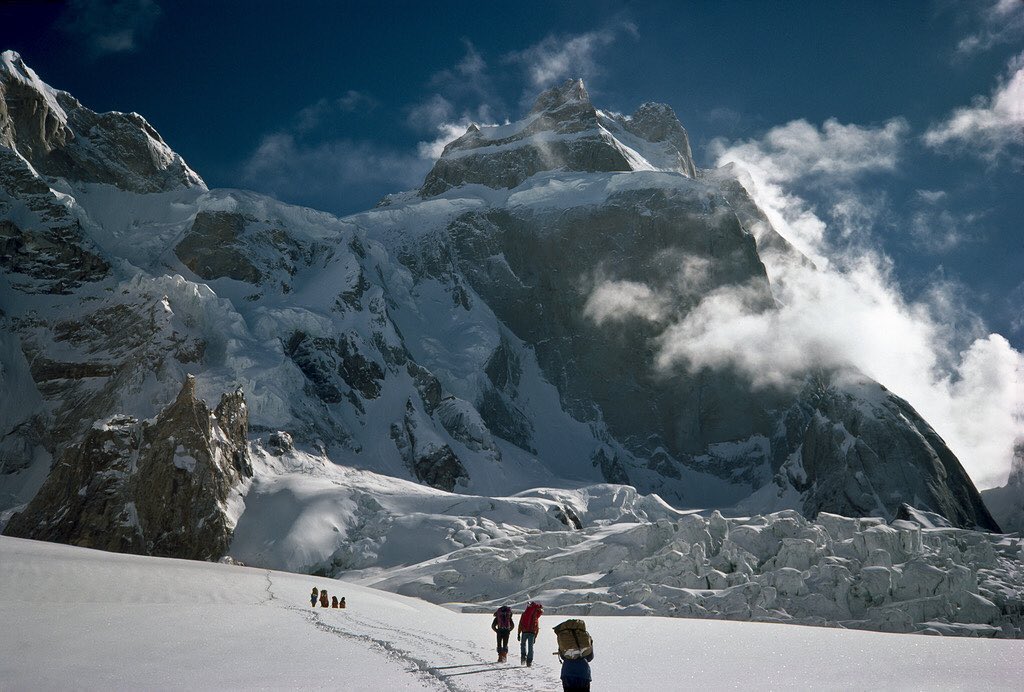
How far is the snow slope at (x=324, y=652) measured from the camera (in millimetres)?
16281

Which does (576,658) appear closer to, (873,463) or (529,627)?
(529,627)

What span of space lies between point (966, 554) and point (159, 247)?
175 meters

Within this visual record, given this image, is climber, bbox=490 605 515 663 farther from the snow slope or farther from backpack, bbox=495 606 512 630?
the snow slope

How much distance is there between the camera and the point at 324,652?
20188 mm

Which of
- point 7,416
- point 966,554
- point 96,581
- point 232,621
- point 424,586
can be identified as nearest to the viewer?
point 232,621

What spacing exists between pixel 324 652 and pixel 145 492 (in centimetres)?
9672

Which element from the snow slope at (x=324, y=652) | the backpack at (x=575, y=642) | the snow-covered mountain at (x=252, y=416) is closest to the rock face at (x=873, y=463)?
the snow-covered mountain at (x=252, y=416)

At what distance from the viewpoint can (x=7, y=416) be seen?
5438 inches

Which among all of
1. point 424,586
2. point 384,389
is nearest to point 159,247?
point 384,389

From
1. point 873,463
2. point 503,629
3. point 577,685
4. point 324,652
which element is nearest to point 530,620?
point 503,629

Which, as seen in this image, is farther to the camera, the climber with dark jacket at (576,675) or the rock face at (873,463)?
the rock face at (873,463)

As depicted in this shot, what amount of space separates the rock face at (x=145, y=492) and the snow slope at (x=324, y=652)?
72.6 m

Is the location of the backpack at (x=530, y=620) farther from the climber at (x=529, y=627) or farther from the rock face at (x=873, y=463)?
the rock face at (x=873, y=463)

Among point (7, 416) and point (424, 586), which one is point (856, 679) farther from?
point (7, 416)
